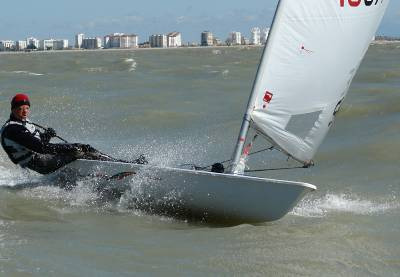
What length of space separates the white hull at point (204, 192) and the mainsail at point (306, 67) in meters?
0.28

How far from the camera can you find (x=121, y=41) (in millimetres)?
129125

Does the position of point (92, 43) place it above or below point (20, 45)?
above

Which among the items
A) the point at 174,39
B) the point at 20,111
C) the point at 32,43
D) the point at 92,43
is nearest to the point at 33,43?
the point at 32,43

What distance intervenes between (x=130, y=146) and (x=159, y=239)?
15.0ft

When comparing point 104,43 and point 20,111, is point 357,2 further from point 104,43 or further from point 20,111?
point 104,43

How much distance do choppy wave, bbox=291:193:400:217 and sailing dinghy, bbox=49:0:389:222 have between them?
44 centimetres

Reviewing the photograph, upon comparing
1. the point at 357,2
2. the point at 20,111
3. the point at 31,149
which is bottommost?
the point at 31,149

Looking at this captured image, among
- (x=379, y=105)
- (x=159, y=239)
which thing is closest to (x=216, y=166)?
(x=159, y=239)

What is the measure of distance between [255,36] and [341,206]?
130174mm

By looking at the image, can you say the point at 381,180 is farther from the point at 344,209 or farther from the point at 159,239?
the point at 159,239

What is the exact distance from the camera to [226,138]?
9766mm

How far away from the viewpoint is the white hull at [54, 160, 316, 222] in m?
4.87

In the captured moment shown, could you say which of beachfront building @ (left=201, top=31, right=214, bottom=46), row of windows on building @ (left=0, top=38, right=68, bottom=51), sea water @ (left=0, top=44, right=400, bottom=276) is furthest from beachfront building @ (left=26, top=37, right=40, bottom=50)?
sea water @ (left=0, top=44, right=400, bottom=276)

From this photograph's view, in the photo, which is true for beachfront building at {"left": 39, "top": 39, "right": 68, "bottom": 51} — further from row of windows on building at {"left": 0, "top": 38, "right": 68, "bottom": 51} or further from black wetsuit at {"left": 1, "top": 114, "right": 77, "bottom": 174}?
black wetsuit at {"left": 1, "top": 114, "right": 77, "bottom": 174}
